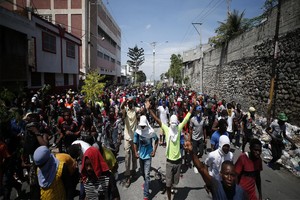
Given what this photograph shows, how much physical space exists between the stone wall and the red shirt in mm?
7420

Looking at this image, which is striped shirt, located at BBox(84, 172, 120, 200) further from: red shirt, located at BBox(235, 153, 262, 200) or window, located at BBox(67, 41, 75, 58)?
window, located at BBox(67, 41, 75, 58)

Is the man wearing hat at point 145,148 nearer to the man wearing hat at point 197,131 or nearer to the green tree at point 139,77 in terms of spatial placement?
the man wearing hat at point 197,131

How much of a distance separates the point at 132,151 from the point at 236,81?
13404 mm

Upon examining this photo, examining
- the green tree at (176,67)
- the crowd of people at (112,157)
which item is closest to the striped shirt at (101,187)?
the crowd of people at (112,157)

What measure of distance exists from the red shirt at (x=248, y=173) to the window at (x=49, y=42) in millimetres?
18469

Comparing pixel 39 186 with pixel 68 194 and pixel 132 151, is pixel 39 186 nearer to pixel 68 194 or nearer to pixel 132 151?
pixel 68 194

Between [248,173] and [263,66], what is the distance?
1098 centimetres

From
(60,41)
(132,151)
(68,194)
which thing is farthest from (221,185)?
(60,41)

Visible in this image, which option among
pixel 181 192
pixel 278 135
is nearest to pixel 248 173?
pixel 181 192

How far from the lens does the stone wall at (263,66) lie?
9617 millimetres

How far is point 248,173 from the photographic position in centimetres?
337

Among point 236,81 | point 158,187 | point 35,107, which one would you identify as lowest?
point 158,187

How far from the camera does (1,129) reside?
479 cm

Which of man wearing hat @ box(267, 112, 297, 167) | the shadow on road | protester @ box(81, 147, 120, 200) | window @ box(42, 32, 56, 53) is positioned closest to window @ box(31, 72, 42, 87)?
window @ box(42, 32, 56, 53)
